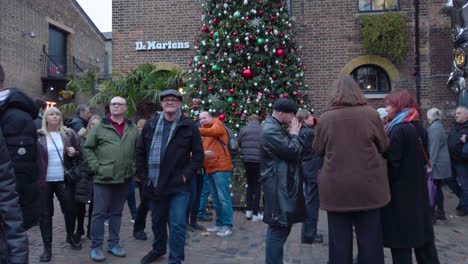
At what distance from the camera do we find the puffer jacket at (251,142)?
7.70 m

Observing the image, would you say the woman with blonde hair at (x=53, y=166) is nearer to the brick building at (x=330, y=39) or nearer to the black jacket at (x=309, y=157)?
the black jacket at (x=309, y=157)

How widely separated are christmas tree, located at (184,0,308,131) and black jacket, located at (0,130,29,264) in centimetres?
681

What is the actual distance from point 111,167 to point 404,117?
3.30 metres

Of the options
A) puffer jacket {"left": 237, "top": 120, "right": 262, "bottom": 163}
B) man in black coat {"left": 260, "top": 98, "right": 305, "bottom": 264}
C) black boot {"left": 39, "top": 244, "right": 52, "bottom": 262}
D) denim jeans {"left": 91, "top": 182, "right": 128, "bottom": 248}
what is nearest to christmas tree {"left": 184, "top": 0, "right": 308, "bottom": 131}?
puffer jacket {"left": 237, "top": 120, "right": 262, "bottom": 163}

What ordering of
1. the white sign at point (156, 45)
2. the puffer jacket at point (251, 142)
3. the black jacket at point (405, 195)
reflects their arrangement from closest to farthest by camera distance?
the black jacket at point (405, 195)
the puffer jacket at point (251, 142)
the white sign at point (156, 45)

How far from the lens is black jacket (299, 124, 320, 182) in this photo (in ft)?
21.0

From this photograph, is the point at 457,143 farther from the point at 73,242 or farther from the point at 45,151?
the point at 45,151

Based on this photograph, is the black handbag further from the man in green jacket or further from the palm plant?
the palm plant

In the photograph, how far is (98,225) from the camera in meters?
5.45

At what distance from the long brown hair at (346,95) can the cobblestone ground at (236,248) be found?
238cm

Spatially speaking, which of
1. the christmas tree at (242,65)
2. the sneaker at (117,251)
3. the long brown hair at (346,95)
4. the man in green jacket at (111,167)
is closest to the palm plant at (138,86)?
the christmas tree at (242,65)

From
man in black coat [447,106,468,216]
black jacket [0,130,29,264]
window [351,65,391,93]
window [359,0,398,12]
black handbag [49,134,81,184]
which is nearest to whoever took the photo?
black jacket [0,130,29,264]

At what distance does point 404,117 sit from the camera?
413cm

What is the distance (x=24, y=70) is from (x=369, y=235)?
1994 centimetres
